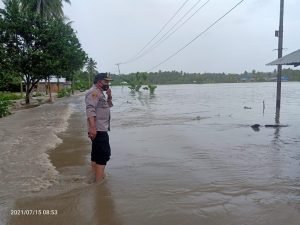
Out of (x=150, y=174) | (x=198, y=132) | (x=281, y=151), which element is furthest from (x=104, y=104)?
(x=198, y=132)

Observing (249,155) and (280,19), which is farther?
(280,19)

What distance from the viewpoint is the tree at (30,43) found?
28578mm

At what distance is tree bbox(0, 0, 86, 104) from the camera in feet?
93.8

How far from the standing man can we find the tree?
77.5 ft

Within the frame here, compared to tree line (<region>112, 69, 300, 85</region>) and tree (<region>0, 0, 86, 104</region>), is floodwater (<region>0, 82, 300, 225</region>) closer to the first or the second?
tree (<region>0, 0, 86, 104</region>)

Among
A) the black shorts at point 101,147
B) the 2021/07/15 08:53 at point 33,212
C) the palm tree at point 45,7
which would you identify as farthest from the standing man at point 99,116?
the palm tree at point 45,7

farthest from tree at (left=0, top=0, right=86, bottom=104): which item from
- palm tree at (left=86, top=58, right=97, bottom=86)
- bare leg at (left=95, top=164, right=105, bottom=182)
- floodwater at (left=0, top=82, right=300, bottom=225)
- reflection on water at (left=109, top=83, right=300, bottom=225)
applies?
palm tree at (left=86, top=58, right=97, bottom=86)

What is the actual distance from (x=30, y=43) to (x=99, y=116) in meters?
25.7

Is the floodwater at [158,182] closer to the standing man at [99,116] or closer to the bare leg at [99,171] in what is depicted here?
the bare leg at [99,171]

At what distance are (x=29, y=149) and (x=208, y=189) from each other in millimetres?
5648

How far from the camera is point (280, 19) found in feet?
59.6

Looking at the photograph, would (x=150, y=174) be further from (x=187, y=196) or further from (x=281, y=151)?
(x=281, y=151)

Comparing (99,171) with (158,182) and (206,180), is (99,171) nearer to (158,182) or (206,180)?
(158,182)

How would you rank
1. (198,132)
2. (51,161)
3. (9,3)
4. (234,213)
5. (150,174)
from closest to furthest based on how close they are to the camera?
(234,213) < (150,174) < (51,161) < (198,132) < (9,3)
